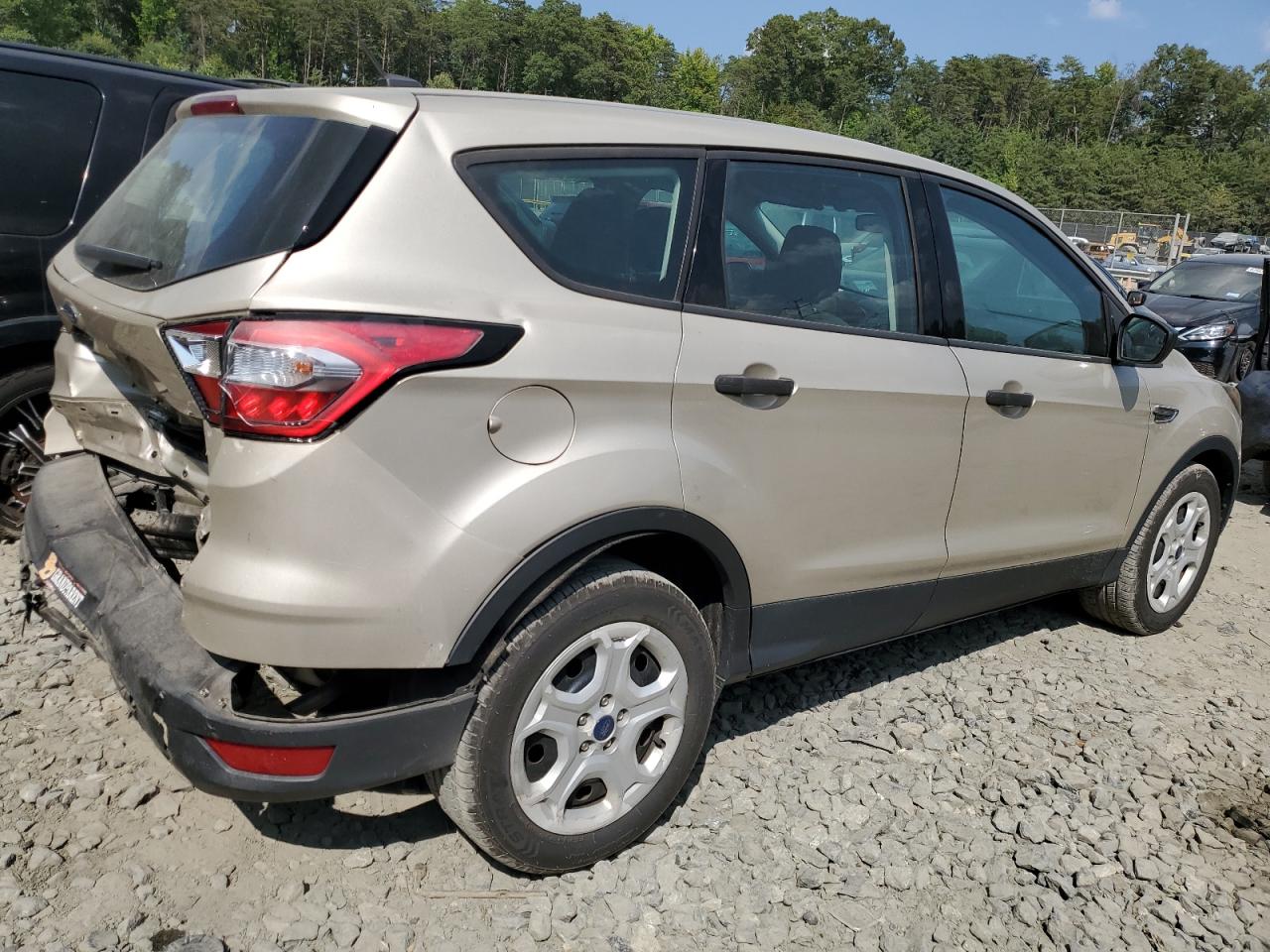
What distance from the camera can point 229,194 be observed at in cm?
237

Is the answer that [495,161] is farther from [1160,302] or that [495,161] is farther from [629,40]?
[629,40]

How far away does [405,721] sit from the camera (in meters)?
2.26

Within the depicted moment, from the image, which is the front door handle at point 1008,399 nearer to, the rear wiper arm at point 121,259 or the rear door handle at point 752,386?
the rear door handle at point 752,386

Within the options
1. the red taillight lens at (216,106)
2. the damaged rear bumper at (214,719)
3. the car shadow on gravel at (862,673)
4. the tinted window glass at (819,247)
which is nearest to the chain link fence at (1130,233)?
the car shadow on gravel at (862,673)

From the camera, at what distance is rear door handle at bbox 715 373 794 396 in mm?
2643

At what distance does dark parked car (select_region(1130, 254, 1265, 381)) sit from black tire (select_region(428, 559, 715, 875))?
30.9ft

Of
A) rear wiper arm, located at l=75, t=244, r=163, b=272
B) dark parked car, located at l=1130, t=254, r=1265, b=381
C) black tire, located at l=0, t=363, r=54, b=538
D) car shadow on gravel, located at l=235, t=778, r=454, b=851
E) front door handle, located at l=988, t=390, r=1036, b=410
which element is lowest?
car shadow on gravel, located at l=235, t=778, r=454, b=851

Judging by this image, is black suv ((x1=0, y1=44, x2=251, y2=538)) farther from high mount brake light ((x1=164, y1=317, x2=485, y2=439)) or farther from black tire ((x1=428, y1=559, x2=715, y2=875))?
black tire ((x1=428, y1=559, x2=715, y2=875))

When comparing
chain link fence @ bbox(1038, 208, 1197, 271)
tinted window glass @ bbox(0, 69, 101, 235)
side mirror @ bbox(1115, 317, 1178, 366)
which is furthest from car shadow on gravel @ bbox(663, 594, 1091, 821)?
chain link fence @ bbox(1038, 208, 1197, 271)

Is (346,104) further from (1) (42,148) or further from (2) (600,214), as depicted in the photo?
(1) (42,148)

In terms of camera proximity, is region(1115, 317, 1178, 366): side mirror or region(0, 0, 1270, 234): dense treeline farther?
region(0, 0, 1270, 234): dense treeline

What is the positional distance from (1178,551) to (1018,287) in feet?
5.75

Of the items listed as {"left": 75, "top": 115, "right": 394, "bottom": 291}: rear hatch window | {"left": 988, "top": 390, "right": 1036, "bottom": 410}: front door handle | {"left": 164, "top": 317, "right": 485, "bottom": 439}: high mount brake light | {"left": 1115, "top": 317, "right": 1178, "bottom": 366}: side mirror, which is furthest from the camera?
{"left": 1115, "top": 317, "right": 1178, "bottom": 366}: side mirror

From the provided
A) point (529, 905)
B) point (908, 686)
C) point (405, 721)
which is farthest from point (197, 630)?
point (908, 686)
